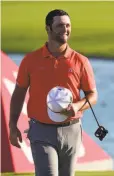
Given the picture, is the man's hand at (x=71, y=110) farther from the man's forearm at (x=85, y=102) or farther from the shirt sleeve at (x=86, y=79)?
the shirt sleeve at (x=86, y=79)

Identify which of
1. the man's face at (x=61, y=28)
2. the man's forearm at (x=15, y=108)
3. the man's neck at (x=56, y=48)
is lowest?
the man's forearm at (x=15, y=108)

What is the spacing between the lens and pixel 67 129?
3.94 m

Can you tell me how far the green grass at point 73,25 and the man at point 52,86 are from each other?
3528 millimetres

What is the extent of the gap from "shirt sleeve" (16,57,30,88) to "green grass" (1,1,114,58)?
3550mm

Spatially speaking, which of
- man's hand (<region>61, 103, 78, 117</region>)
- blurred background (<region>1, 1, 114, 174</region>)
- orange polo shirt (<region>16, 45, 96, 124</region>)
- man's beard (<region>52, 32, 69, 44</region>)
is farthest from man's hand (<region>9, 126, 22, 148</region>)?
blurred background (<region>1, 1, 114, 174</region>)

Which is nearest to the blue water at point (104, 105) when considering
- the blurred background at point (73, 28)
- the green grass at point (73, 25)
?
the blurred background at point (73, 28)

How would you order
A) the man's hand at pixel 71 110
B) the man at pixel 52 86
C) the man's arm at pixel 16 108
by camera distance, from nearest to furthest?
the man's hand at pixel 71 110 → the man at pixel 52 86 → the man's arm at pixel 16 108

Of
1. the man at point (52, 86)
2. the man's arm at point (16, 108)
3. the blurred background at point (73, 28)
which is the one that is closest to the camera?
the man at point (52, 86)

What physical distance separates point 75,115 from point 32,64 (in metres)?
0.34

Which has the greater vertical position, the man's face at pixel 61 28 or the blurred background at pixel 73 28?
the man's face at pixel 61 28

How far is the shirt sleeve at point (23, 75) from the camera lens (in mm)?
→ 3949

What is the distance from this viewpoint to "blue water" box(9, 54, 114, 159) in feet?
22.7

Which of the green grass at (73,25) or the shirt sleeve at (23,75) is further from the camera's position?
the green grass at (73,25)

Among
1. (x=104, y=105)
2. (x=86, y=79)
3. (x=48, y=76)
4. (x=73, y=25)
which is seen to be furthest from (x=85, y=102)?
(x=73, y=25)
